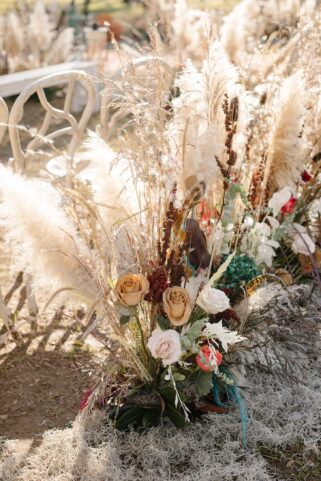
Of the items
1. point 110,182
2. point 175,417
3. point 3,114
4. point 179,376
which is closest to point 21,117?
point 3,114

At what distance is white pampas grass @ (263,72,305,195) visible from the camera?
2.46 m

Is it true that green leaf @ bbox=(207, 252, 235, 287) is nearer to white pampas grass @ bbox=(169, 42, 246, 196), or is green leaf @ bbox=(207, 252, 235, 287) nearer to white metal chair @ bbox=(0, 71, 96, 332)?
white pampas grass @ bbox=(169, 42, 246, 196)

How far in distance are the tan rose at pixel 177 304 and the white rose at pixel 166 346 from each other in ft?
0.16

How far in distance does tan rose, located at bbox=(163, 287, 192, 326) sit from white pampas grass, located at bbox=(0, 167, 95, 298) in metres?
0.26

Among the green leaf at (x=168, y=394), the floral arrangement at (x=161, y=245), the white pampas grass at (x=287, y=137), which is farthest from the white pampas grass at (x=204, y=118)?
the green leaf at (x=168, y=394)

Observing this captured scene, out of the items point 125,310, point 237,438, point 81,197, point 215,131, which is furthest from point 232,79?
point 237,438

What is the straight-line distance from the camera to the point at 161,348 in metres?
2.03

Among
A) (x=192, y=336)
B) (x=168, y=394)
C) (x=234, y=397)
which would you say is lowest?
(x=234, y=397)

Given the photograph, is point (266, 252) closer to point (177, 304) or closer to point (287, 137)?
point (287, 137)

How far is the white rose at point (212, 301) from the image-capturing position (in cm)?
204

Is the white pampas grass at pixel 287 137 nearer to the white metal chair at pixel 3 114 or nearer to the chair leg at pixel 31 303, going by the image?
the white metal chair at pixel 3 114

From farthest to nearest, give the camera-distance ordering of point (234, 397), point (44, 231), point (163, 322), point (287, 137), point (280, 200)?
point (280, 200), point (287, 137), point (234, 397), point (163, 322), point (44, 231)

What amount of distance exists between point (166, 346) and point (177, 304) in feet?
0.49

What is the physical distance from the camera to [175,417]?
87.7 inches
